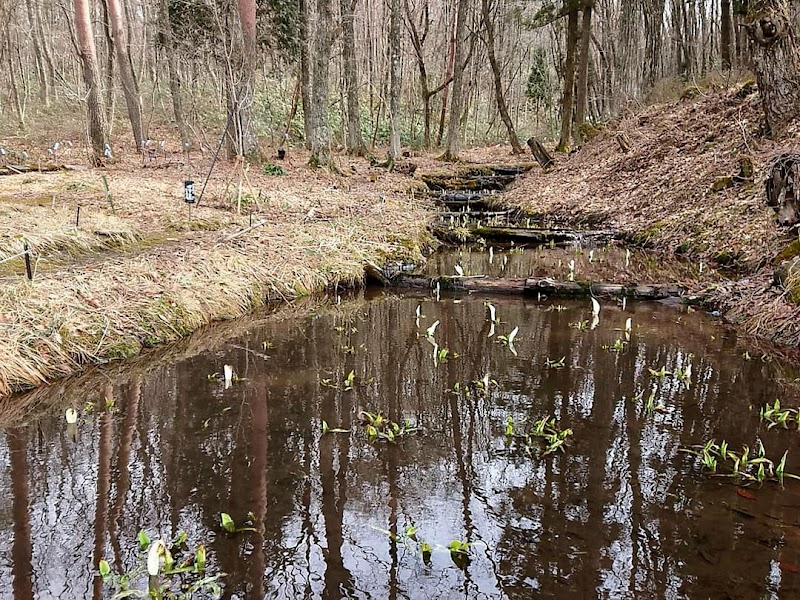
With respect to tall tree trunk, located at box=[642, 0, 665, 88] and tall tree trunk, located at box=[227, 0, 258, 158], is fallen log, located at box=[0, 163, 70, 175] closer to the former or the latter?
tall tree trunk, located at box=[227, 0, 258, 158]

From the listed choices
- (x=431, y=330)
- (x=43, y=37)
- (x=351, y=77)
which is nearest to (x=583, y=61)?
(x=351, y=77)

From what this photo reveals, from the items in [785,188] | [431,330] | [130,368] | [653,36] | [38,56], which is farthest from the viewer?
[38,56]

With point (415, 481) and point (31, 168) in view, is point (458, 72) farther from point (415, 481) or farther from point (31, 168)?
point (415, 481)

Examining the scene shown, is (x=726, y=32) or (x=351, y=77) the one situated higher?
(x=726, y=32)

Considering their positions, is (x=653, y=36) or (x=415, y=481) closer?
(x=415, y=481)

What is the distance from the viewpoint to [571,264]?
8.67 metres

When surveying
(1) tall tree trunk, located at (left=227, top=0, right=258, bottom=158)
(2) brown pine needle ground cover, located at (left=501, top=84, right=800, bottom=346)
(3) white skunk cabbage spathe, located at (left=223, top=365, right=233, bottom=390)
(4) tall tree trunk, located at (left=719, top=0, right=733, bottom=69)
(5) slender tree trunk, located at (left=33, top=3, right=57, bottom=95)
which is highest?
(5) slender tree trunk, located at (left=33, top=3, right=57, bottom=95)

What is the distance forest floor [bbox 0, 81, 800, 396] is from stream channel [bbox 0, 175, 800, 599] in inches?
22.7

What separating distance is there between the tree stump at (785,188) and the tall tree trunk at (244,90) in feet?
27.6

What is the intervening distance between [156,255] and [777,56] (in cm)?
1037

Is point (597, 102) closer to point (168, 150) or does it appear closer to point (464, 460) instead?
point (168, 150)

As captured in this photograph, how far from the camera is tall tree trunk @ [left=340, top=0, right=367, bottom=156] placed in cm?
2212

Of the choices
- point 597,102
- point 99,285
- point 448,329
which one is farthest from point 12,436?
point 597,102

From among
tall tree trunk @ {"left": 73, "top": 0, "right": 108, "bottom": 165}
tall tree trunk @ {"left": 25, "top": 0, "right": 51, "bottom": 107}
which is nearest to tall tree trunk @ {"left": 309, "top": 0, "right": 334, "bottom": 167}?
tall tree trunk @ {"left": 73, "top": 0, "right": 108, "bottom": 165}
